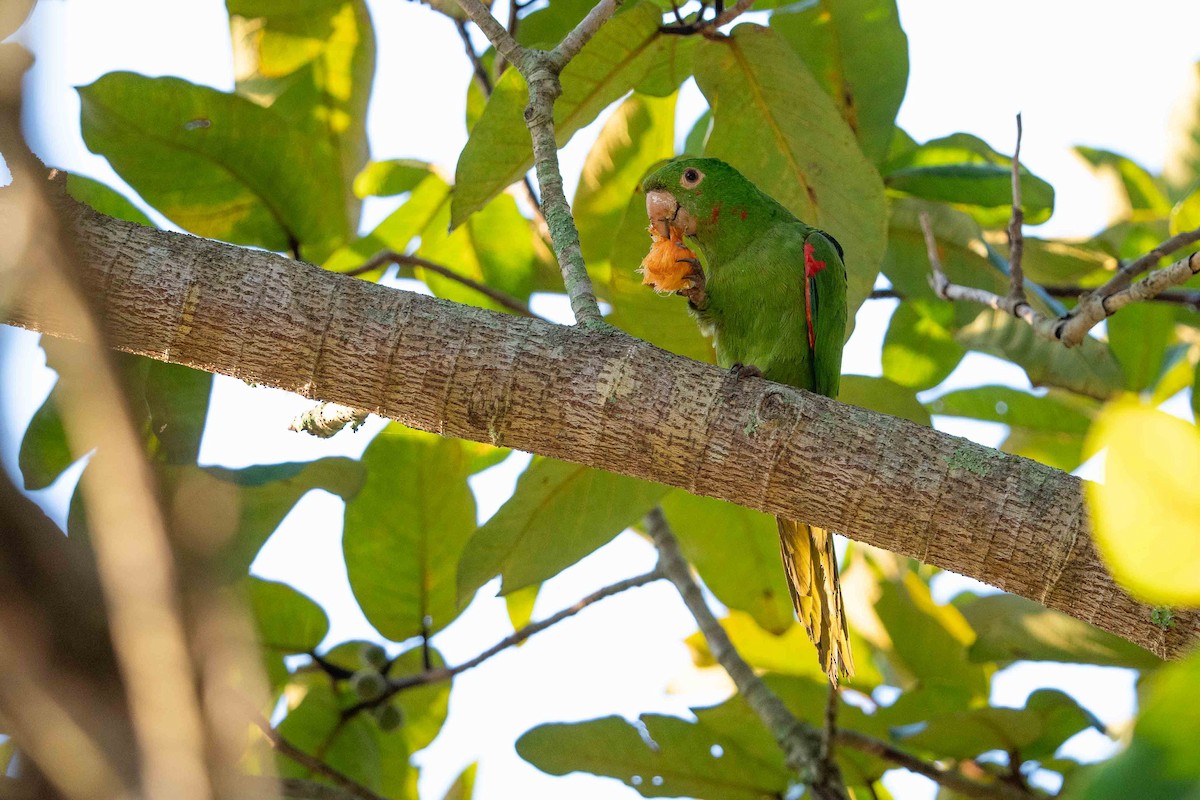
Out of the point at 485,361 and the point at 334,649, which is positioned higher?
the point at 485,361

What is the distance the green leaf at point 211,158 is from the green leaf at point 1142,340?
2.84 m

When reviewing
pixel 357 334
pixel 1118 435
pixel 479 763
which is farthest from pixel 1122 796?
→ pixel 479 763

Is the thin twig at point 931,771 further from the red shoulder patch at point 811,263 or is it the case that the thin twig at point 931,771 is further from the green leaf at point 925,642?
the red shoulder patch at point 811,263

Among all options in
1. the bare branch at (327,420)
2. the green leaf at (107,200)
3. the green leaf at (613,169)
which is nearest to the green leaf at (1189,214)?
the green leaf at (613,169)

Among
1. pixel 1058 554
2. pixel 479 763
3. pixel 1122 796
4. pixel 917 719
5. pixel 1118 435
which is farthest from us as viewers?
pixel 479 763

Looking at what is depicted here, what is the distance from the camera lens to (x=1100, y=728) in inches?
125

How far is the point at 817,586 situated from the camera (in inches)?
118

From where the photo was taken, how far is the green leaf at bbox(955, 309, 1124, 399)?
3408 mm

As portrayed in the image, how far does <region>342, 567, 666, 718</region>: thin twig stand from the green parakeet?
0.64 m

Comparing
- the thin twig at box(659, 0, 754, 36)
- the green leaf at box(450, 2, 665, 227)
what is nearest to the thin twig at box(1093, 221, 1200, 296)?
the thin twig at box(659, 0, 754, 36)

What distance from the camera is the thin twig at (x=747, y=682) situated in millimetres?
A: 2977

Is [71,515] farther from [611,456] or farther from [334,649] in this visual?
[611,456]

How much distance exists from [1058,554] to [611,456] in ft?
2.57

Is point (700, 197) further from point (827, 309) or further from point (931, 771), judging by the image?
point (931, 771)
